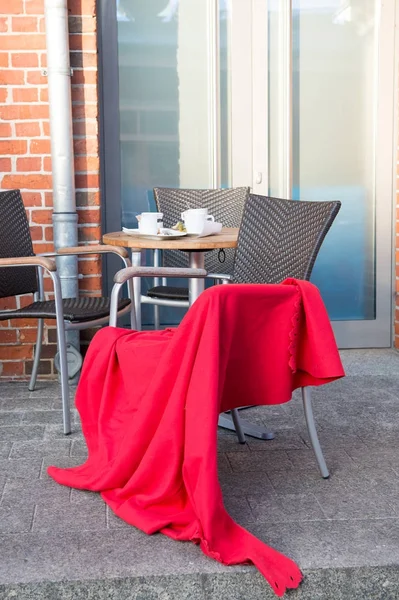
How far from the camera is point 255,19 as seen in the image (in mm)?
4582

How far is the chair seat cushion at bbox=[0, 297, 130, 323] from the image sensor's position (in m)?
3.44

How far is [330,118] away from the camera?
15.5 ft

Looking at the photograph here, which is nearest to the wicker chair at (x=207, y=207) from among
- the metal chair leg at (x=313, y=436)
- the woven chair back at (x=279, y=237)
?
the woven chair back at (x=279, y=237)

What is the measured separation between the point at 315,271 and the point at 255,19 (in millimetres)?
1392

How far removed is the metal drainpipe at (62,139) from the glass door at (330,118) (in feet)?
3.28

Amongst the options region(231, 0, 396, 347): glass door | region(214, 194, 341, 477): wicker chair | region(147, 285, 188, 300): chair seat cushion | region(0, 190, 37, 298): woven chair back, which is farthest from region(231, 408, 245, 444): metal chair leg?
region(231, 0, 396, 347): glass door

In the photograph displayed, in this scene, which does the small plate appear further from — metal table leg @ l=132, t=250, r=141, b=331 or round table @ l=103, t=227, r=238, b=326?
metal table leg @ l=132, t=250, r=141, b=331

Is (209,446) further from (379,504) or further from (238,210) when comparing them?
(238,210)

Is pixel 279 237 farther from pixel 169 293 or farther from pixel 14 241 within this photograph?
pixel 14 241

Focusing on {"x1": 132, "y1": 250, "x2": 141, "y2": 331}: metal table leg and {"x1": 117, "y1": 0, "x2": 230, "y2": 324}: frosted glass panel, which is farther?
{"x1": 117, "y1": 0, "x2": 230, "y2": 324}: frosted glass panel

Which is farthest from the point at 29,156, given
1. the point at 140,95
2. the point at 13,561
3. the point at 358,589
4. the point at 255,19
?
the point at 358,589

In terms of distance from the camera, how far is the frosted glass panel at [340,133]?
4.67 m

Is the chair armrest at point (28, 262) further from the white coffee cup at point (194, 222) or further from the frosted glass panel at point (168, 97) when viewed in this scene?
the frosted glass panel at point (168, 97)

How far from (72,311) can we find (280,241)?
90 centimetres
